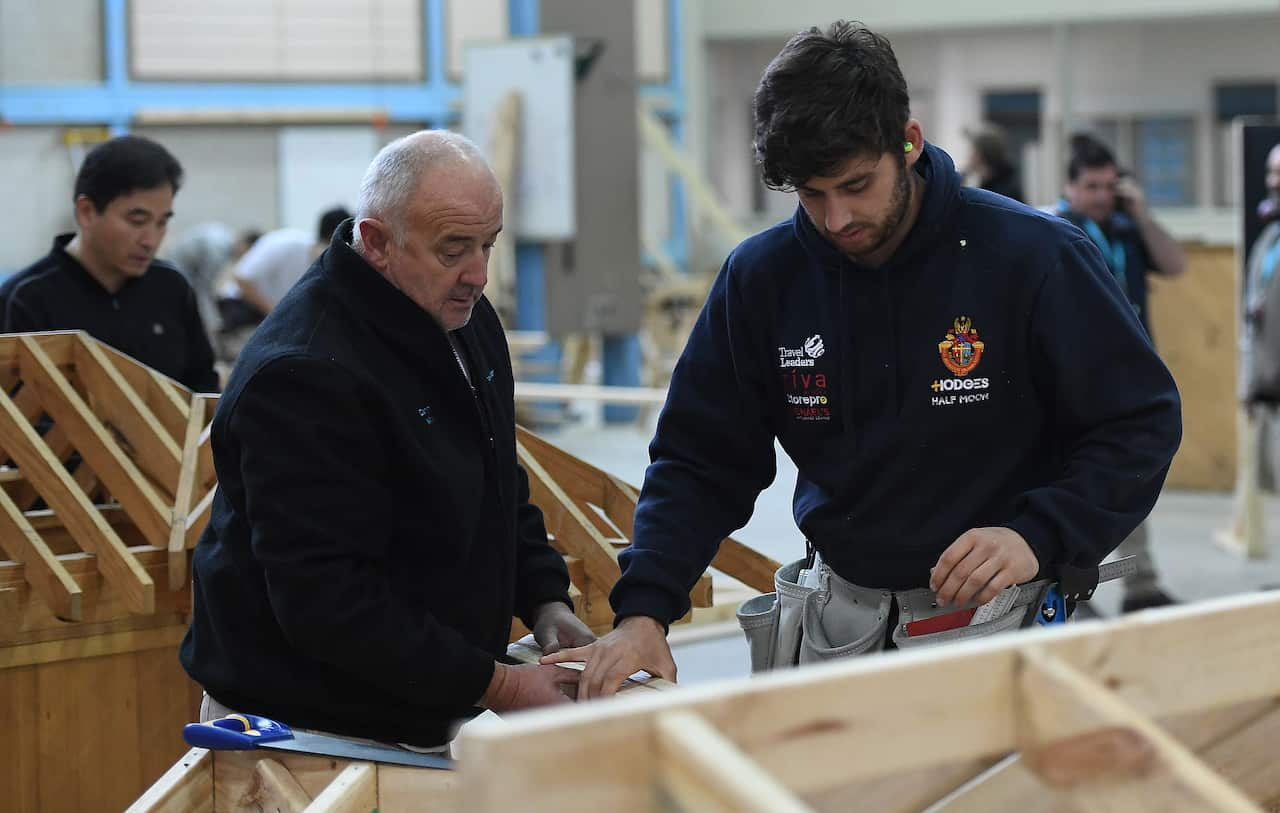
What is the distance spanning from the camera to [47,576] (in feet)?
9.54

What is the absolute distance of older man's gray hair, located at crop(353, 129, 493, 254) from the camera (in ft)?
6.76

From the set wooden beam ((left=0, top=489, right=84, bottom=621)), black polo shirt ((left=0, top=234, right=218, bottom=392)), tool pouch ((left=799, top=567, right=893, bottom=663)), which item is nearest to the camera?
tool pouch ((left=799, top=567, right=893, bottom=663))

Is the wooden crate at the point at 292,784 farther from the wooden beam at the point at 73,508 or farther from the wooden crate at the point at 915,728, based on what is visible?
the wooden beam at the point at 73,508

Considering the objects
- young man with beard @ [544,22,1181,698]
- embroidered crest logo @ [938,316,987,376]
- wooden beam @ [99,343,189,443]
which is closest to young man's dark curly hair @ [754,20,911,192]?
young man with beard @ [544,22,1181,698]

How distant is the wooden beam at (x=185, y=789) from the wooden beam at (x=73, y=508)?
86cm

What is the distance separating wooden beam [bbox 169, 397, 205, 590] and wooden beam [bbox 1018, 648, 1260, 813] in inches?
83.3

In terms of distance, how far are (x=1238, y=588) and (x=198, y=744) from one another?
5.50 meters

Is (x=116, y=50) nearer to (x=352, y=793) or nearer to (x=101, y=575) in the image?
(x=101, y=575)

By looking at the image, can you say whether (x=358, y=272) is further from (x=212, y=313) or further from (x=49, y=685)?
(x=212, y=313)

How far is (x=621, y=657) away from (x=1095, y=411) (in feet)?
2.54

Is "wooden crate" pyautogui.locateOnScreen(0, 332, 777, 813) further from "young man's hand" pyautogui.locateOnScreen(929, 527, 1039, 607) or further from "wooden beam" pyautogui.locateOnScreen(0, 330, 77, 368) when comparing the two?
"young man's hand" pyautogui.locateOnScreen(929, 527, 1039, 607)

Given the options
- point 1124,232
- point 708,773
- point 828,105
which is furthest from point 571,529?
point 1124,232

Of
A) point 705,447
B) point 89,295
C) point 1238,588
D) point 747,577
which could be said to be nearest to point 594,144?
point 1238,588

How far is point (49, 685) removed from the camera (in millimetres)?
3043
